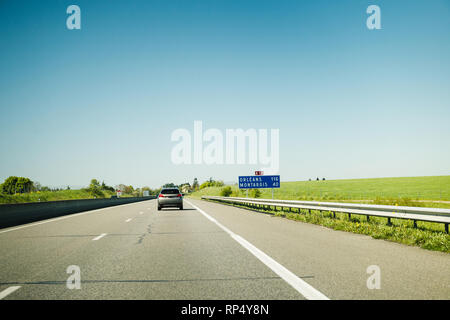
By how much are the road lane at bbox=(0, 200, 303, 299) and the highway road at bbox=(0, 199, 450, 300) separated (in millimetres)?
15

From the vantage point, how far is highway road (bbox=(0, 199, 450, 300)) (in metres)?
4.97

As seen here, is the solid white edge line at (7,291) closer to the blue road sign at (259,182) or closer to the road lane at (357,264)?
the road lane at (357,264)

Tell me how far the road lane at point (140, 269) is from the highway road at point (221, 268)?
0.01 m

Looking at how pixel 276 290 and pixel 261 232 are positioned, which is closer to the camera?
pixel 276 290

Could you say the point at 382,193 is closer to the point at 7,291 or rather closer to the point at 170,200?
the point at 170,200

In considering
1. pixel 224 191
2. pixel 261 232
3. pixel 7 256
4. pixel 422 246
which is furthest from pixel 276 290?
pixel 224 191

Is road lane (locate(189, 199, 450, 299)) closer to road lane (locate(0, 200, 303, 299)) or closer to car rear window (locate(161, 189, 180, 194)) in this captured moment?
road lane (locate(0, 200, 303, 299))

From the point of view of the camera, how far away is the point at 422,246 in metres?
8.72

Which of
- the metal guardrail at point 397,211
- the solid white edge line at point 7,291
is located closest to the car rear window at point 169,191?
the metal guardrail at point 397,211

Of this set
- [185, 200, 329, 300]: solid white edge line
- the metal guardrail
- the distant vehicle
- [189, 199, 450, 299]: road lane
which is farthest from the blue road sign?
[185, 200, 329, 300]: solid white edge line

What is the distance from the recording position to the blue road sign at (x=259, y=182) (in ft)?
111

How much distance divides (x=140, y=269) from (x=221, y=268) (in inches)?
55.7
